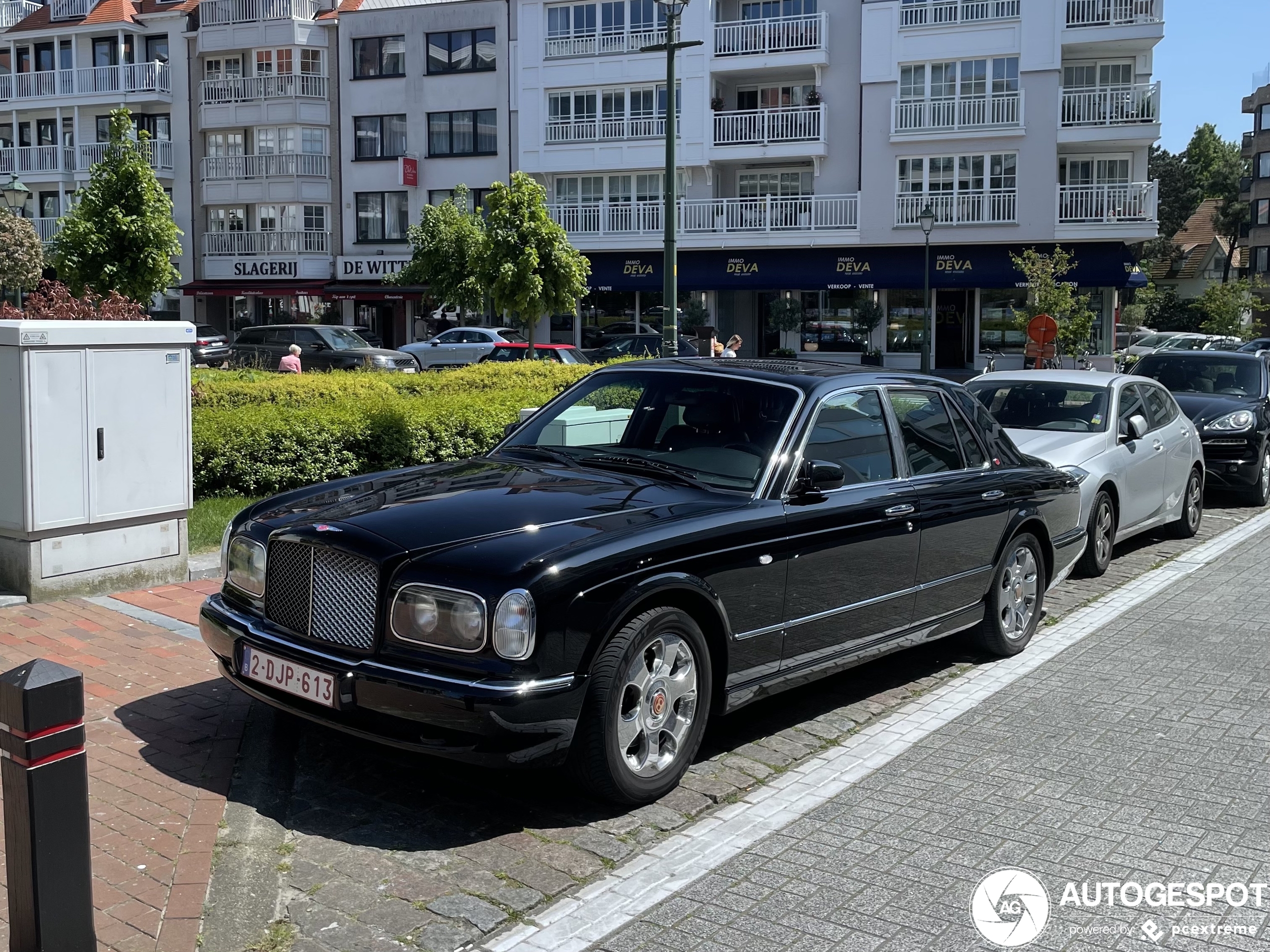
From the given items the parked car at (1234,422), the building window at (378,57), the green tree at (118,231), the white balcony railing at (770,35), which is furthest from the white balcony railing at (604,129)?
the parked car at (1234,422)

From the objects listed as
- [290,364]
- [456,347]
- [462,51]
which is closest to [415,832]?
[290,364]

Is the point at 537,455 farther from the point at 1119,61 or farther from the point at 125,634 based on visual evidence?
the point at 1119,61

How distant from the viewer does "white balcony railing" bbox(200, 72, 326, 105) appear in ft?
153

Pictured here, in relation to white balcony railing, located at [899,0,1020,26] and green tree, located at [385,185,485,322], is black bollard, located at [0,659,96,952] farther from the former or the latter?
white balcony railing, located at [899,0,1020,26]

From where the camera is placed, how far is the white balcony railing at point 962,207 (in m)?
38.3

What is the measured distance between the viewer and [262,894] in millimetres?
4062

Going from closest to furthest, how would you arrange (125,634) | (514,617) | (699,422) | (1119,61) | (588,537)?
(514,617), (588,537), (699,422), (125,634), (1119,61)

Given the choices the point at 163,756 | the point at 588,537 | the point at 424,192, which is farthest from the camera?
Answer: the point at 424,192

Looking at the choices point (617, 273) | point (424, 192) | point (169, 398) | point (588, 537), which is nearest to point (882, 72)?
point (617, 273)

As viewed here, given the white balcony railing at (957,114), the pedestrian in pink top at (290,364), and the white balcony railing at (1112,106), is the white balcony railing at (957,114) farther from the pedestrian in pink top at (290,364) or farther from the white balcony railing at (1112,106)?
the pedestrian in pink top at (290,364)

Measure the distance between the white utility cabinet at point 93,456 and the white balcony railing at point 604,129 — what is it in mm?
35039

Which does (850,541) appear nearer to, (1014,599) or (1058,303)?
(1014,599)

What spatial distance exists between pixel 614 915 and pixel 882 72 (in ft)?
128

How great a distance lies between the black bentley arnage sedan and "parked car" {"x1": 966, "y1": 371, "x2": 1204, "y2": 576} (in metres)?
3.09
